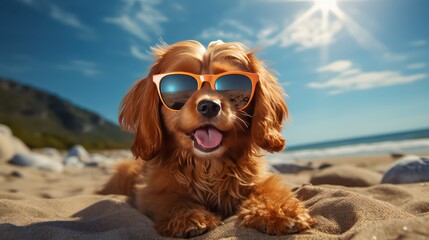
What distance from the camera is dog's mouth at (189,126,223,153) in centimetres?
258

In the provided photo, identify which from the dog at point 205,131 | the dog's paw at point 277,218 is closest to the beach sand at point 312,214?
the dog's paw at point 277,218

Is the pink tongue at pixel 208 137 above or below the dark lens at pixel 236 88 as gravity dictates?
below

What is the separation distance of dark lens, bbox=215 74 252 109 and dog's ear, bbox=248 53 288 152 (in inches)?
6.1

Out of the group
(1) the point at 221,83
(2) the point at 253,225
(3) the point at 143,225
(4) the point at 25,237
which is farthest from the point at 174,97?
(4) the point at 25,237

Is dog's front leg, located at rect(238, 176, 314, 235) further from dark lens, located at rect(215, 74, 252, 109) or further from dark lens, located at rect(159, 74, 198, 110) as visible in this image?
dark lens, located at rect(159, 74, 198, 110)

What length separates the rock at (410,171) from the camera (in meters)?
4.02

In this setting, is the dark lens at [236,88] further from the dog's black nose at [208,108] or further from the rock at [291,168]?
the rock at [291,168]

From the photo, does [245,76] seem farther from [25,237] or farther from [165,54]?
[25,237]

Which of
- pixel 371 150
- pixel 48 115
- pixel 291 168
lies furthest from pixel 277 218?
pixel 48 115

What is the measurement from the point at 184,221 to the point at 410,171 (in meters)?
3.01

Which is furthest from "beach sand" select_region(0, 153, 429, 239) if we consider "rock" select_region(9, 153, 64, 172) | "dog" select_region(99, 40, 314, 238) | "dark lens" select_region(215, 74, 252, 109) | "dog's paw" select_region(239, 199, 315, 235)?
"rock" select_region(9, 153, 64, 172)

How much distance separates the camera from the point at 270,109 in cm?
294

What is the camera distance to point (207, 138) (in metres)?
2.60

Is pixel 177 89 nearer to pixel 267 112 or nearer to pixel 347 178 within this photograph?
pixel 267 112
